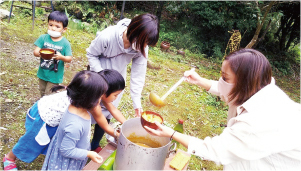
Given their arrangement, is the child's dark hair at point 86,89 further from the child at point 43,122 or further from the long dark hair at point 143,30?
the long dark hair at point 143,30

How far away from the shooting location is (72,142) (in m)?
1.78

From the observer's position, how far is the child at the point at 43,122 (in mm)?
1996

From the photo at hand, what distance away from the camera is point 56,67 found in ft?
9.48

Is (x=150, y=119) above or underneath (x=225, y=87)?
underneath

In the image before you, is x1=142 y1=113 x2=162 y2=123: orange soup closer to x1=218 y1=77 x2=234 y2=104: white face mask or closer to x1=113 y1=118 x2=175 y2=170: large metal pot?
x1=113 y1=118 x2=175 y2=170: large metal pot

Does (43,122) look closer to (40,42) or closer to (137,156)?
(137,156)

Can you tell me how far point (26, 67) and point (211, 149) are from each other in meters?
4.05

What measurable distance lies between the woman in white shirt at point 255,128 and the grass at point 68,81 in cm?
182

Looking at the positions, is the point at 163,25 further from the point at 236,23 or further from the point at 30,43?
the point at 30,43

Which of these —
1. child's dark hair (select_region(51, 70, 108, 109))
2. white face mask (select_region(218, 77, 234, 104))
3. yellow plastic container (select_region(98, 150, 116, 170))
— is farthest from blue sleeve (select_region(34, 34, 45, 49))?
white face mask (select_region(218, 77, 234, 104))

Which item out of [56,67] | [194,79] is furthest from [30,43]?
[194,79]

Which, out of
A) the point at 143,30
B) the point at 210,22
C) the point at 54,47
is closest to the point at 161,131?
the point at 143,30

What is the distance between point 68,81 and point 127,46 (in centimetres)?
264

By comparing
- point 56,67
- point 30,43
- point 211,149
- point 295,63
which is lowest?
point 295,63
